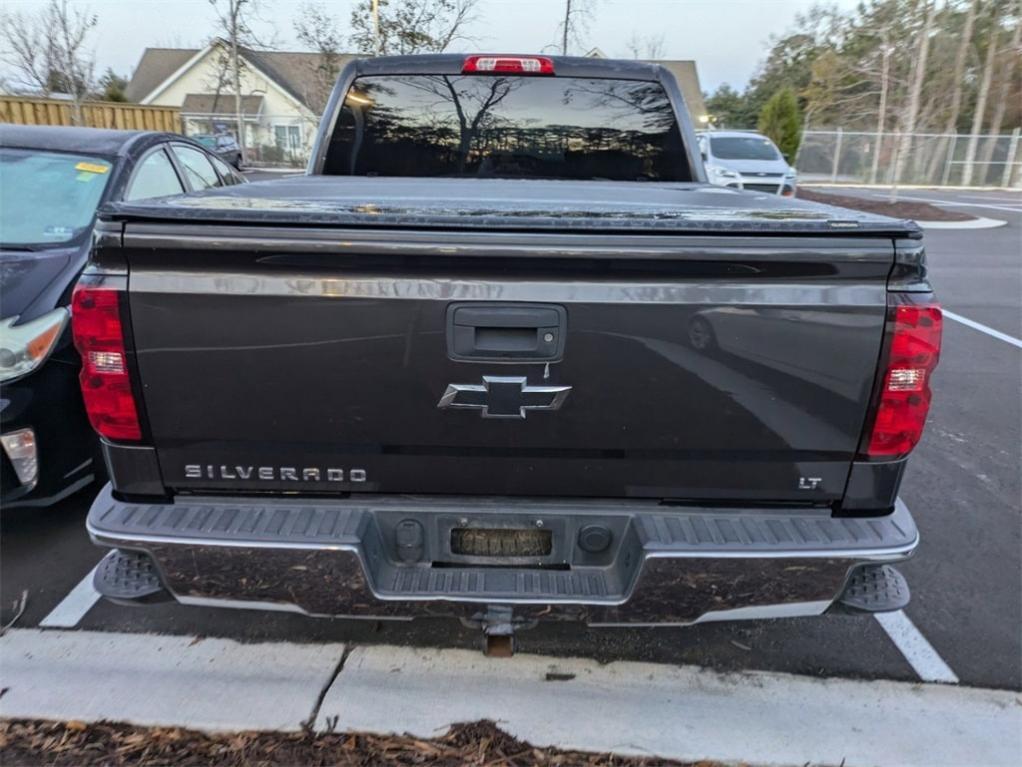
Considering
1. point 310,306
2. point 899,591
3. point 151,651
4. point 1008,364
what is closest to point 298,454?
point 310,306

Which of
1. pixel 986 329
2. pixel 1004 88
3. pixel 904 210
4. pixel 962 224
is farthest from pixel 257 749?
pixel 1004 88

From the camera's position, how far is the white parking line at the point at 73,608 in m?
2.99

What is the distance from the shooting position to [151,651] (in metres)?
2.82

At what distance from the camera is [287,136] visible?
3697 centimetres

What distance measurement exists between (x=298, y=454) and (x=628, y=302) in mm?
1055

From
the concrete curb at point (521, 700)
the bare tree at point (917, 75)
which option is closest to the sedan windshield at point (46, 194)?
the concrete curb at point (521, 700)

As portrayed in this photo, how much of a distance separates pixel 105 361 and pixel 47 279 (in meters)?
1.73

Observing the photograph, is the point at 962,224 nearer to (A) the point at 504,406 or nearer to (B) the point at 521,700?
(B) the point at 521,700

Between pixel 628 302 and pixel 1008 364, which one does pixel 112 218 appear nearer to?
pixel 628 302

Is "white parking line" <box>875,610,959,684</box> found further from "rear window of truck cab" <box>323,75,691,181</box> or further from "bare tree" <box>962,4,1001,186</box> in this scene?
"bare tree" <box>962,4,1001,186</box>

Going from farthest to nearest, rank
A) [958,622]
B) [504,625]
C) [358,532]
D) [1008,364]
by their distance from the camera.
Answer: [1008,364]
[958,622]
[504,625]
[358,532]

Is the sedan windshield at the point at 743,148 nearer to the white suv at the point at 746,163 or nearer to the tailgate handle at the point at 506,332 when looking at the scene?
the white suv at the point at 746,163

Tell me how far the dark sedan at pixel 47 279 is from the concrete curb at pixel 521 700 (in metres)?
0.76

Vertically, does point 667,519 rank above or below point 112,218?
below
